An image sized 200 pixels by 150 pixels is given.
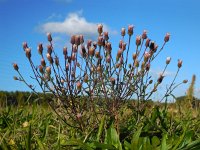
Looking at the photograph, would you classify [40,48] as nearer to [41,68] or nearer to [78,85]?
[41,68]

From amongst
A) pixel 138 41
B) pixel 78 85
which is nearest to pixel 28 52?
pixel 78 85

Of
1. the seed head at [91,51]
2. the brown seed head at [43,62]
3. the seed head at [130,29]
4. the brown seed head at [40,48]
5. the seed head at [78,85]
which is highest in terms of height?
the seed head at [130,29]

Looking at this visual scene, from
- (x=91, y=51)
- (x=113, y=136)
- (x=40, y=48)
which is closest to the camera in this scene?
(x=113, y=136)

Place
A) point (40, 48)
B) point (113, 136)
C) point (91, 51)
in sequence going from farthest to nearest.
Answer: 1. point (40, 48)
2. point (91, 51)
3. point (113, 136)

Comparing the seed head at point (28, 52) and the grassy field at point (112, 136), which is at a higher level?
the seed head at point (28, 52)

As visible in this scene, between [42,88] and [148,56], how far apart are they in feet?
3.57

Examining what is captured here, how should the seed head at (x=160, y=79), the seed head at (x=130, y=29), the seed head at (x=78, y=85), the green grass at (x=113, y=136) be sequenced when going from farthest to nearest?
the seed head at (x=160, y=79) < the seed head at (x=130, y=29) < the seed head at (x=78, y=85) < the green grass at (x=113, y=136)

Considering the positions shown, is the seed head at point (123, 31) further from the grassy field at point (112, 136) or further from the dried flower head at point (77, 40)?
the grassy field at point (112, 136)

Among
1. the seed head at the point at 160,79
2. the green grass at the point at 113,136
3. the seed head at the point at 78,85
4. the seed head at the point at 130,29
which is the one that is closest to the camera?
the green grass at the point at 113,136

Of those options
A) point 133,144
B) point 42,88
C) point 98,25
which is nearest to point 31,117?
point 42,88

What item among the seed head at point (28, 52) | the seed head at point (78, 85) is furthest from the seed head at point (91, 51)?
the seed head at point (28, 52)

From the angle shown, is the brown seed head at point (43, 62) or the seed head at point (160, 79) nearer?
the brown seed head at point (43, 62)

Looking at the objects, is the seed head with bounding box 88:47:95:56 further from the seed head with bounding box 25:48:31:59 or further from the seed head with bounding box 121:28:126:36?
the seed head with bounding box 25:48:31:59

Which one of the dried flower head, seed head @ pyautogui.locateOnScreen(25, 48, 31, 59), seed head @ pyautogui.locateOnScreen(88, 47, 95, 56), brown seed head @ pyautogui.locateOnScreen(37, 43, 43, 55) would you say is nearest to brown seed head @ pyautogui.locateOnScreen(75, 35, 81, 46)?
the dried flower head
